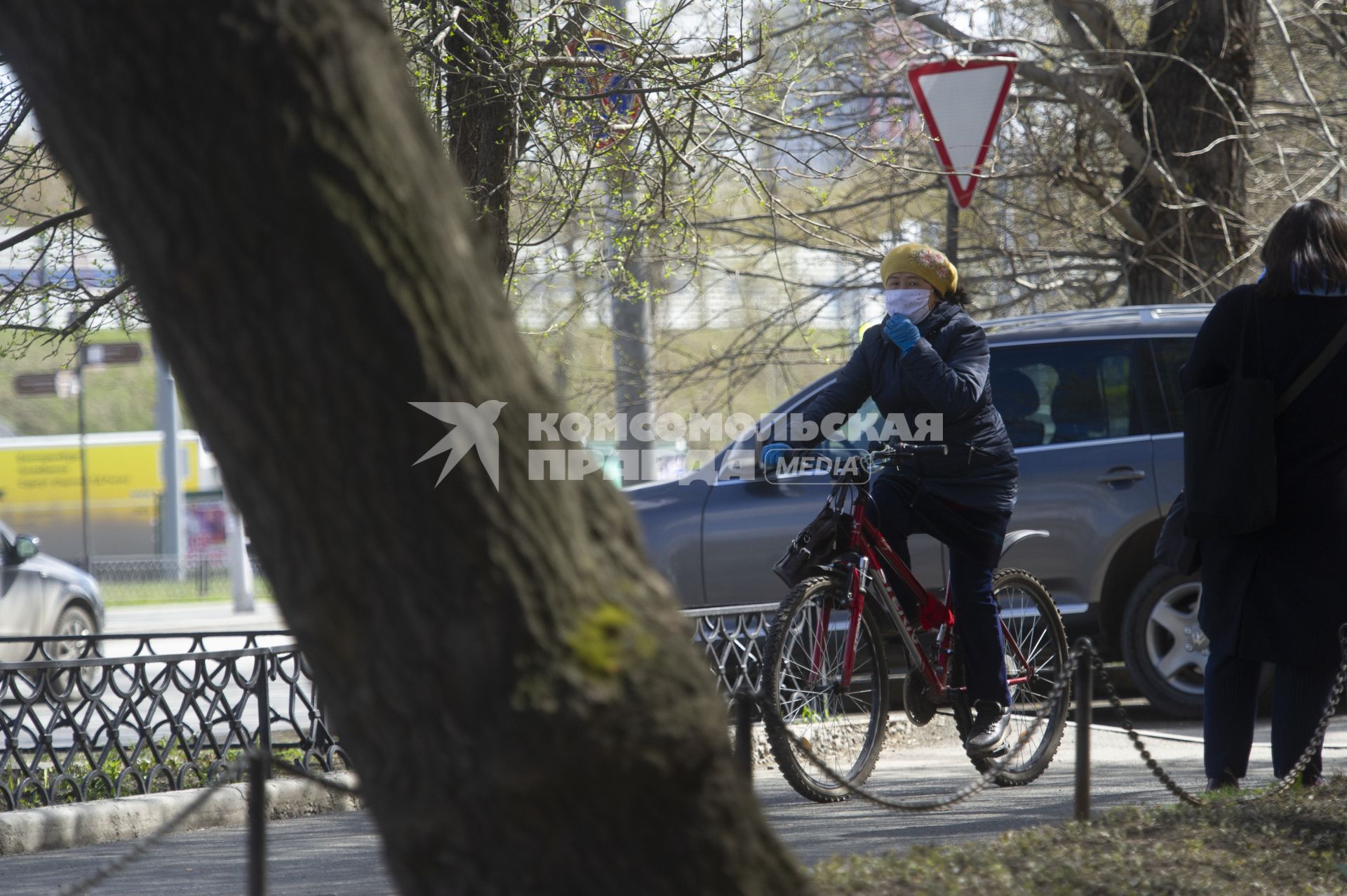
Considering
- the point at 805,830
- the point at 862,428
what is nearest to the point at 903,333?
the point at 805,830

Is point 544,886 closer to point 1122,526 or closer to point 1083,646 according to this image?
point 1083,646

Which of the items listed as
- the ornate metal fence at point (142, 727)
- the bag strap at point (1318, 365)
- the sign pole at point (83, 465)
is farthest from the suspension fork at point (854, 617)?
the sign pole at point (83, 465)

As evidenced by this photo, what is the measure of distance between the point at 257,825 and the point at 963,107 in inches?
249

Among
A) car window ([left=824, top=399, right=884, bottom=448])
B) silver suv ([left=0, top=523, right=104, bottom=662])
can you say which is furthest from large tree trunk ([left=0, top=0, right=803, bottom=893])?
silver suv ([left=0, top=523, right=104, bottom=662])

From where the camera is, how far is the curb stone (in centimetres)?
549

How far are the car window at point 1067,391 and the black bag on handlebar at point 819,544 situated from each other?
2.74 m

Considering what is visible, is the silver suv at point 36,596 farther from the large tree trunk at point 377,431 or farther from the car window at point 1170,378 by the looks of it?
the large tree trunk at point 377,431

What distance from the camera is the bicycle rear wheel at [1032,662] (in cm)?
610

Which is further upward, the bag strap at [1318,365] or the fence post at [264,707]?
the bag strap at [1318,365]

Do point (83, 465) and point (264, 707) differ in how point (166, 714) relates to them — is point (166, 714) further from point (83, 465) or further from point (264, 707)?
point (83, 465)

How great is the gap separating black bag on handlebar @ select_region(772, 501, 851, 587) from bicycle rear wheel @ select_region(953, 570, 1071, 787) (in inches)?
32.7

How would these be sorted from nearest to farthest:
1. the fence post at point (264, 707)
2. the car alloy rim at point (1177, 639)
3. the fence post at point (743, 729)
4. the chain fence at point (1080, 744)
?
the fence post at point (743, 729) < the chain fence at point (1080, 744) < the fence post at point (264, 707) < the car alloy rim at point (1177, 639)

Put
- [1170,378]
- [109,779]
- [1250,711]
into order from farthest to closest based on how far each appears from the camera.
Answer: [1170,378], [109,779], [1250,711]

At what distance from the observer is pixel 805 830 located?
16.7 feet
